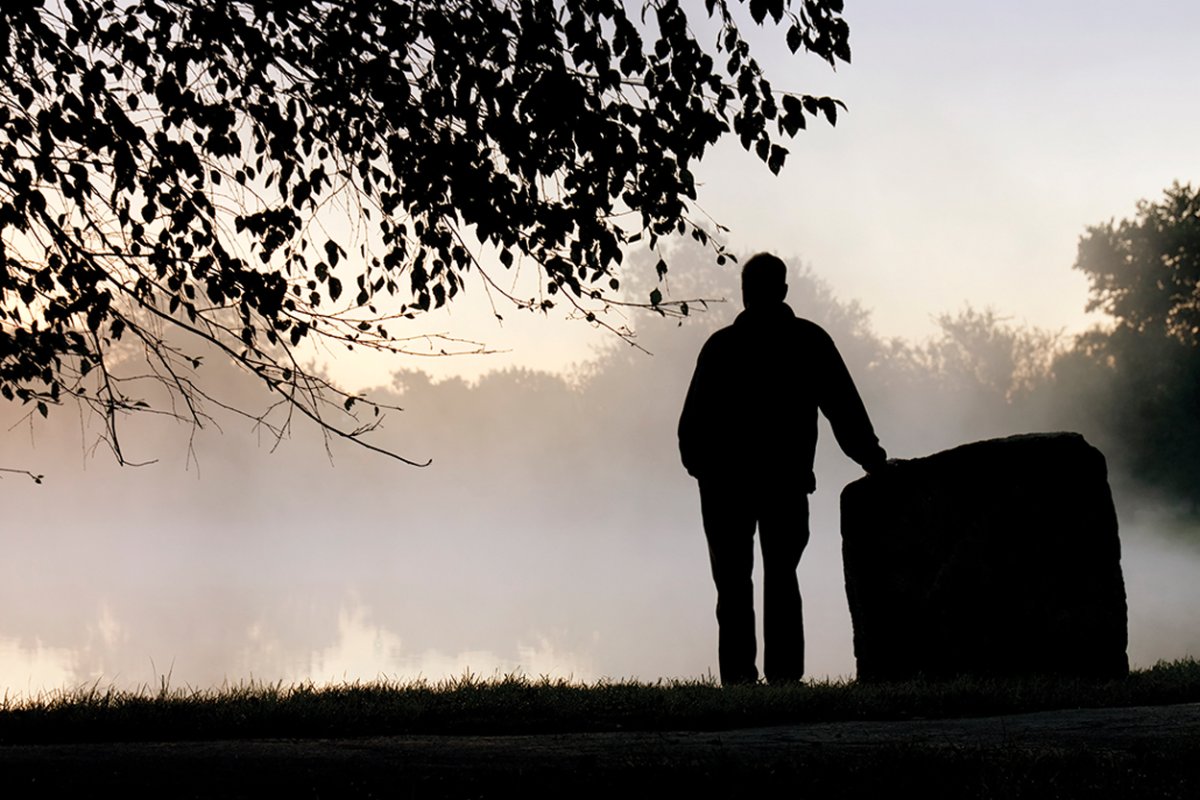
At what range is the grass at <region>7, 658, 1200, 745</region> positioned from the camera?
7.57 metres

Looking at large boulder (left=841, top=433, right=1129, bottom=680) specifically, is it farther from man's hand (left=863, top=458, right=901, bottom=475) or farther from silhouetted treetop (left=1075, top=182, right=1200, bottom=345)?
silhouetted treetop (left=1075, top=182, right=1200, bottom=345)

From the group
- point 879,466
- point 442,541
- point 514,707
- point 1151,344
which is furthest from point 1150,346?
point 514,707

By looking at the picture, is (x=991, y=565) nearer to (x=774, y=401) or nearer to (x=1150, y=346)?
(x=774, y=401)

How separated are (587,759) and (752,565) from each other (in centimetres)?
329

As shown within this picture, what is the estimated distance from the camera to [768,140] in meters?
8.38

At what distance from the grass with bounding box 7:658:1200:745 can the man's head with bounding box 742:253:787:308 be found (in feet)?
8.87

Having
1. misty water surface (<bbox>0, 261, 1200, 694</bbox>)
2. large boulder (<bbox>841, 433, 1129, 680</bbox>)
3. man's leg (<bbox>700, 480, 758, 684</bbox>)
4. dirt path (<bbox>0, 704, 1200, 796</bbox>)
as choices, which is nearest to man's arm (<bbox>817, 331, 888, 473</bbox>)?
large boulder (<bbox>841, 433, 1129, 680</bbox>)

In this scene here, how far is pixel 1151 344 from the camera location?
161 feet

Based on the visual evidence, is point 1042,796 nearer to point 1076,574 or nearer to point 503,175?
point 1076,574

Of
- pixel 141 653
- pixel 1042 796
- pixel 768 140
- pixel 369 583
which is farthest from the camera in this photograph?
pixel 369 583

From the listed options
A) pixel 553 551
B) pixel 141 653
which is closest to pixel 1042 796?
pixel 141 653

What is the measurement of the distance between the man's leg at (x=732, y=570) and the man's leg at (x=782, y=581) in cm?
12

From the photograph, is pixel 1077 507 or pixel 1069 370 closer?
pixel 1077 507

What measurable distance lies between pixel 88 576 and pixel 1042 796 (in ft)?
145
